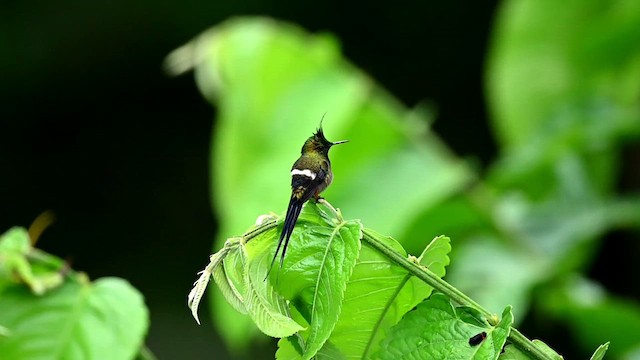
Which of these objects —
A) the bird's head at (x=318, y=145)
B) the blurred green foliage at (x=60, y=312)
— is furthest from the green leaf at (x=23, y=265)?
the bird's head at (x=318, y=145)

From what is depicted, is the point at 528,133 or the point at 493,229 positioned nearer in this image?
the point at 493,229

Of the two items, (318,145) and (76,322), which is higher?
(318,145)

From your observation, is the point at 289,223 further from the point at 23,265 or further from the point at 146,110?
the point at 146,110

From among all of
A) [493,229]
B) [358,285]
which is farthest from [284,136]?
[358,285]

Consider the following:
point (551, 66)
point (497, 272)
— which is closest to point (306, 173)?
point (497, 272)

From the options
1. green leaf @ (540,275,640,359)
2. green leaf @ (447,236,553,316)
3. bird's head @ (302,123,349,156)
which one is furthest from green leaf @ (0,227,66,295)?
green leaf @ (540,275,640,359)

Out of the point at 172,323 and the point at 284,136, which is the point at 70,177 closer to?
the point at 172,323
